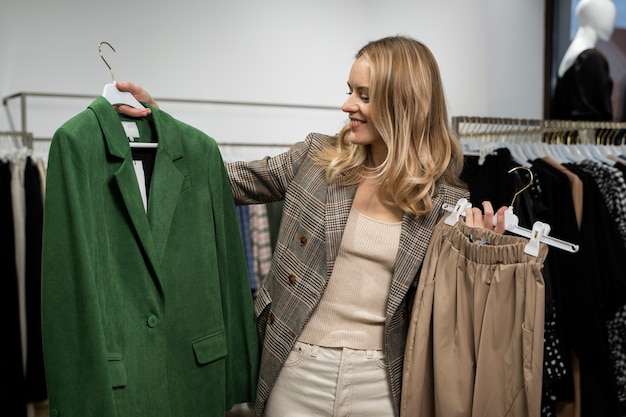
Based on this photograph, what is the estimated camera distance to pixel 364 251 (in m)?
1.88

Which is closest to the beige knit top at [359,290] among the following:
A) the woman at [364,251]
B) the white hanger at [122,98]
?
the woman at [364,251]

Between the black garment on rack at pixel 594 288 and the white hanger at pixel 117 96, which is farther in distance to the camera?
the black garment on rack at pixel 594 288

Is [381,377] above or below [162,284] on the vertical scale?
below

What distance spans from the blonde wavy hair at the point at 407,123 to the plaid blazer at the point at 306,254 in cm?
5

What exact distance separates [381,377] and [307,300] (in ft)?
0.97

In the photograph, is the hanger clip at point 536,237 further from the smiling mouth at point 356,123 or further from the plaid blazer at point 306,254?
the smiling mouth at point 356,123

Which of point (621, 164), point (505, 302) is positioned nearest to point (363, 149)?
point (505, 302)

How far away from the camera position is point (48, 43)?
413cm

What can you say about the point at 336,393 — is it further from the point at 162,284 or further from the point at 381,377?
the point at 162,284

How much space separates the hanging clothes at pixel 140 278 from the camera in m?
1.53

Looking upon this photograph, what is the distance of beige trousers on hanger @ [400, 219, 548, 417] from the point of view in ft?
5.56

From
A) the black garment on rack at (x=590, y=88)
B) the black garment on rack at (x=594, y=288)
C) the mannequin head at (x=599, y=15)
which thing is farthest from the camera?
the mannequin head at (x=599, y=15)

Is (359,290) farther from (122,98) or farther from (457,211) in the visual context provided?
(122,98)

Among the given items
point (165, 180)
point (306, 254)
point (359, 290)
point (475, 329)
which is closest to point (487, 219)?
point (475, 329)
